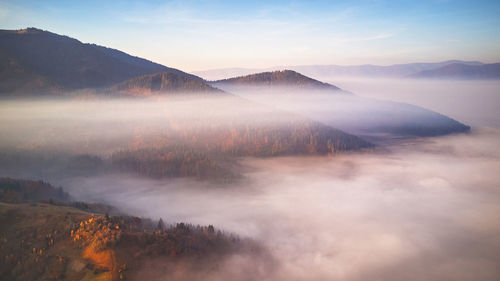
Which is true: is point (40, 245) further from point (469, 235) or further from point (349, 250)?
point (469, 235)

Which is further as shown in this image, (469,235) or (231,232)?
(469,235)

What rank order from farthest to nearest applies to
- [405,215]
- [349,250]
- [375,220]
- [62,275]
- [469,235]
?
[405,215] → [375,220] → [469,235] → [349,250] → [62,275]

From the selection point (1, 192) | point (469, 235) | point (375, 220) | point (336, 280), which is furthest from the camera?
point (375, 220)

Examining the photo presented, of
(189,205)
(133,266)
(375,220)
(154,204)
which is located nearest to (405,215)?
→ (375,220)

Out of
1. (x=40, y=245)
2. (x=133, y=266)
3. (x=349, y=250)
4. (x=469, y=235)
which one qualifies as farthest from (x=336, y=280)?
(x=469, y=235)

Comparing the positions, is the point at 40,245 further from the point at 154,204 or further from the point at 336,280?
the point at 154,204

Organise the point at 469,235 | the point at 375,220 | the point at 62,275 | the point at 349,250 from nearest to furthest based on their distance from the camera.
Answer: the point at 62,275
the point at 349,250
the point at 469,235
the point at 375,220

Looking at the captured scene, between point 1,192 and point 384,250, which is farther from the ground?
point 1,192

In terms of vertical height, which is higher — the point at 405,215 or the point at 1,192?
the point at 1,192

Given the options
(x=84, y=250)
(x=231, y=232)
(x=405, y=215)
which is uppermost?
(x=84, y=250)
